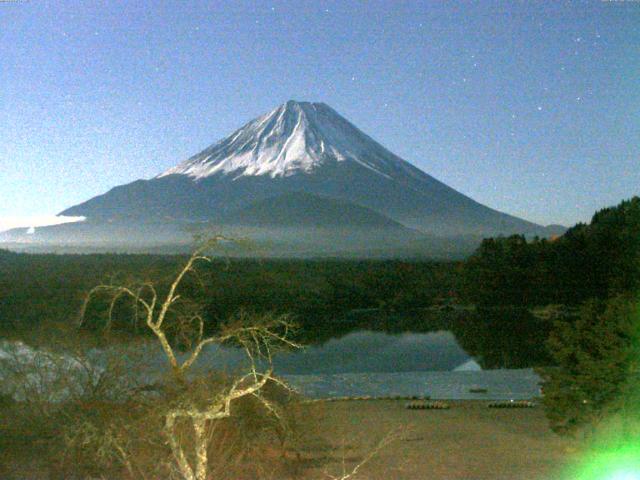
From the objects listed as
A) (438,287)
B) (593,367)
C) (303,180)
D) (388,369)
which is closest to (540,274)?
(438,287)

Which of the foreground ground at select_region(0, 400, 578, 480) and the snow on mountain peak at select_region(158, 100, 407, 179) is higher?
the snow on mountain peak at select_region(158, 100, 407, 179)

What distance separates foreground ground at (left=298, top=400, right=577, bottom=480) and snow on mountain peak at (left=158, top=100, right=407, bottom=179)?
206 ft

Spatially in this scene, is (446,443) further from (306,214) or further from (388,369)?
(306,214)

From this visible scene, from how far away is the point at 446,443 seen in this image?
851cm

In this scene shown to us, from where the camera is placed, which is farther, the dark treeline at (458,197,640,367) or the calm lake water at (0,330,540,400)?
the dark treeline at (458,197,640,367)

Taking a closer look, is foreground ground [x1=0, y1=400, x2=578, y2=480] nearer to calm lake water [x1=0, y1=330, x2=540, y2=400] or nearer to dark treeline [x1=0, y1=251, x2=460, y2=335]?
calm lake water [x1=0, y1=330, x2=540, y2=400]

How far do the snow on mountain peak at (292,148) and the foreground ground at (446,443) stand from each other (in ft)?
206

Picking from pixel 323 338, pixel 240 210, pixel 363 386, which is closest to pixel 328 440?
pixel 363 386

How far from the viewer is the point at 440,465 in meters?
7.46

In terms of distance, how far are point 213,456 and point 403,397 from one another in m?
6.29

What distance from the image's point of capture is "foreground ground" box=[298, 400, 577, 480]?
719 centimetres

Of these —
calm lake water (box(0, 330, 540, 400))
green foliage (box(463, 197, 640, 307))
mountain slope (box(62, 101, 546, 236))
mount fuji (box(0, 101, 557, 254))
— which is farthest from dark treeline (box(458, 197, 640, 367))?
mountain slope (box(62, 101, 546, 236))

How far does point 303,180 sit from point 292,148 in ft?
11.2

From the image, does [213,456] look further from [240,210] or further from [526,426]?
[240,210]
